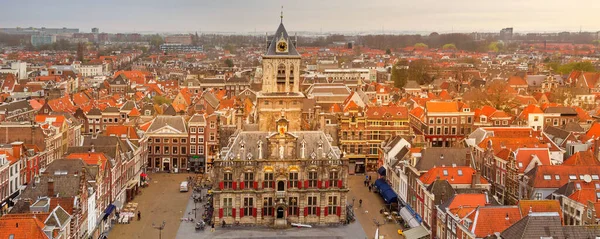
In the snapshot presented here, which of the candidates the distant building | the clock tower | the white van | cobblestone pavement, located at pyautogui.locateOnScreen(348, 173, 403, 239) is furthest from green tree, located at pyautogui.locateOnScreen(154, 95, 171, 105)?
the distant building

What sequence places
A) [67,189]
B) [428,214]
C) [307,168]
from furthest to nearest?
[307,168] < [428,214] < [67,189]

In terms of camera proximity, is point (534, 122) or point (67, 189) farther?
point (534, 122)

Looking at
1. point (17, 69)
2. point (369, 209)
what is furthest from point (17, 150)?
point (17, 69)

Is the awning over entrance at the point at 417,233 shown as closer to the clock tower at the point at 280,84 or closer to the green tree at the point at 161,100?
the clock tower at the point at 280,84

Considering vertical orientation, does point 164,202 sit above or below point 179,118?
below

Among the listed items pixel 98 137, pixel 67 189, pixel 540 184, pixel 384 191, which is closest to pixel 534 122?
pixel 384 191

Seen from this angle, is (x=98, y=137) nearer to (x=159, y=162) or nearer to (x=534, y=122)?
(x=159, y=162)

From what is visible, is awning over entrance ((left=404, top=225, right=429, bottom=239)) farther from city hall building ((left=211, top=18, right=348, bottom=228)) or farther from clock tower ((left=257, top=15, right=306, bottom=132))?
clock tower ((left=257, top=15, right=306, bottom=132))

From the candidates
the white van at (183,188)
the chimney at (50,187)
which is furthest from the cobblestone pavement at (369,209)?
the chimney at (50,187)
